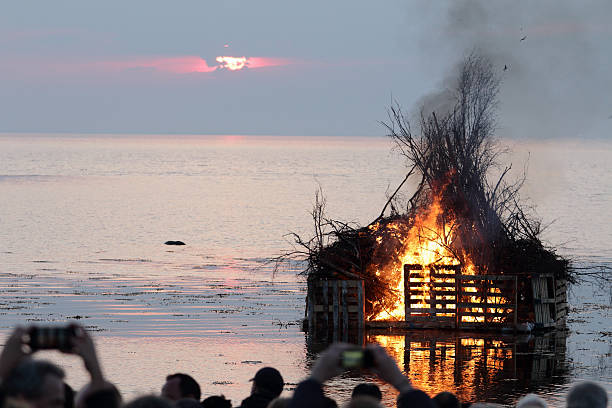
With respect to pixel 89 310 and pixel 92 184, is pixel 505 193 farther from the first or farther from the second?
pixel 92 184

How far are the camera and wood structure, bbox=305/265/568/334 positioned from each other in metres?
25.9

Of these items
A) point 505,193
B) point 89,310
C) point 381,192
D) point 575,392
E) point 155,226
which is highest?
point 381,192

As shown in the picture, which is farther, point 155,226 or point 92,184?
Result: point 92,184

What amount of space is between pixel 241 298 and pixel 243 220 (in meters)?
60.1

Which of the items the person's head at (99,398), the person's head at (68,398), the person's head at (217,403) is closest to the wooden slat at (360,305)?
the person's head at (217,403)

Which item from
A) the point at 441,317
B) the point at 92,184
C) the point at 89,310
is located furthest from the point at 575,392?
the point at 92,184

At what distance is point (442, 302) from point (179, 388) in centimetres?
2389

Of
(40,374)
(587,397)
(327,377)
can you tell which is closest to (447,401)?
(587,397)

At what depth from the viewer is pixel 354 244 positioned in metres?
33.3

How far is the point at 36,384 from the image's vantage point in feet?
18.2

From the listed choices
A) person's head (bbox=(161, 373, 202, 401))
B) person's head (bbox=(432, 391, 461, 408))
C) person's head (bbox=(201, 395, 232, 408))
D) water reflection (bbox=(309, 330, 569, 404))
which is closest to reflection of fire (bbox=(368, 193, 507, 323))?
water reflection (bbox=(309, 330, 569, 404))

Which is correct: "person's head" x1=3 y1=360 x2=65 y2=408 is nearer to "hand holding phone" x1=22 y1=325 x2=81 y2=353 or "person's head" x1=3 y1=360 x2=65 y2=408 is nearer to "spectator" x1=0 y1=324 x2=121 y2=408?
"spectator" x1=0 y1=324 x2=121 y2=408

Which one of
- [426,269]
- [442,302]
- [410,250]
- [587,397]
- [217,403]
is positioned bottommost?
[217,403]

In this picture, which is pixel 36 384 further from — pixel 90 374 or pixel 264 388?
pixel 264 388
